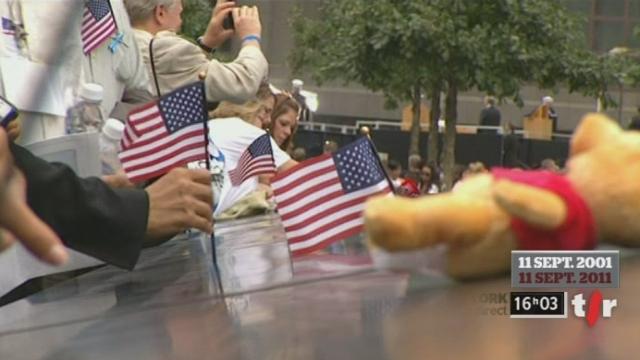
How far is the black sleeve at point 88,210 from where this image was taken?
170 centimetres

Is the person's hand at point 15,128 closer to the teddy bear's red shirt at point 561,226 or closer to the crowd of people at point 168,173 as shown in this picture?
the crowd of people at point 168,173

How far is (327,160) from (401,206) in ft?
4.41

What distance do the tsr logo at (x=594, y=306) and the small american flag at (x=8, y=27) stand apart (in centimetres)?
173

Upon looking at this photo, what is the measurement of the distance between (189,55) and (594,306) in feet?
8.54

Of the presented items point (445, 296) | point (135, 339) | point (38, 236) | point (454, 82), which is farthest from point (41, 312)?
point (454, 82)

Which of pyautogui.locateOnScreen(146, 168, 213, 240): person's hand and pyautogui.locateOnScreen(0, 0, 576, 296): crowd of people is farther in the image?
pyautogui.locateOnScreen(146, 168, 213, 240): person's hand

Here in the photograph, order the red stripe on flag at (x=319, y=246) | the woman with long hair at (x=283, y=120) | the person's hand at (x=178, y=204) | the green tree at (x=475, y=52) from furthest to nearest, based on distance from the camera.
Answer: the woman with long hair at (x=283, y=120)
the green tree at (x=475, y=52)
the red stripe on flag at (x=319, y=246)
the person's hand at (x=178, y=204)

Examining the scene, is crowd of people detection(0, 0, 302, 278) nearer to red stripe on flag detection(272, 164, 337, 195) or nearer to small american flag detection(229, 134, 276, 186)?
small american flag detection(229, 134, 276, 186)

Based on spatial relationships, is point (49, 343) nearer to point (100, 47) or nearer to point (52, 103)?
point (52, 103)

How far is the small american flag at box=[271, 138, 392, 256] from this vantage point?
222 centimetres

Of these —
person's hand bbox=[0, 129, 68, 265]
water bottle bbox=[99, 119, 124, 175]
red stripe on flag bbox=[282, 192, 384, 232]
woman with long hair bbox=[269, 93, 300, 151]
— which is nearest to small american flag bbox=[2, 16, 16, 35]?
water bottle bbox=[99, 119, 124, 175]

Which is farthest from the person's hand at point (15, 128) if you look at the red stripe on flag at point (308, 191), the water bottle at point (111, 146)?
the water bottle at point (111, 146)

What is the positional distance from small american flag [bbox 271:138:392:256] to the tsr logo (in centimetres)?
85

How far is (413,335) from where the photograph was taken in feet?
3.91
